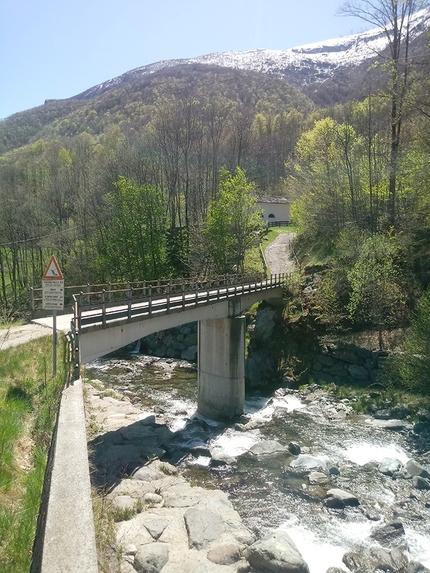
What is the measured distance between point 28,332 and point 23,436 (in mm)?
6964

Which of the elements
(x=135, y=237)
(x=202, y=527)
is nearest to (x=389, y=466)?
(x=202, y=527)

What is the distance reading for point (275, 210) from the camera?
66875 millimetres

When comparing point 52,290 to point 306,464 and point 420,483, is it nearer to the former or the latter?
point 306,464

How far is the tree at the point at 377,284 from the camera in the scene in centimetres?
2436

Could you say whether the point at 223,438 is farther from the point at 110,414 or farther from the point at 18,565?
the point at 18,565

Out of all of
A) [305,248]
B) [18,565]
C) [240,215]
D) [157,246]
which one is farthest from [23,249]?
[18,565]

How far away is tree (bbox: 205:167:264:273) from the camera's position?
121 feet

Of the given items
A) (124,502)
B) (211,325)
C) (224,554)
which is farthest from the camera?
(211,325)

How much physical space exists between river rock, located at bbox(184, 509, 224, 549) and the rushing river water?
1.83 m

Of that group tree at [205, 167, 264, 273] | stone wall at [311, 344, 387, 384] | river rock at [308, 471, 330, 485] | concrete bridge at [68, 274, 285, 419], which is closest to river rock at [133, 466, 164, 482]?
river rock at [308, 471, 330, 485]

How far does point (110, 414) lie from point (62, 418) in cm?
1089

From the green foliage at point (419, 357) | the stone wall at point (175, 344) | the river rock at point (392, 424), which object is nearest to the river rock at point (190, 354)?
the stone wall at point (175, 344)

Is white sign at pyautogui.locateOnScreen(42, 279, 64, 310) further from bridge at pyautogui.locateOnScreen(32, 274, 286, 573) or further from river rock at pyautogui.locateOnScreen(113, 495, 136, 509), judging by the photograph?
river rock at pyautogui.locateOnScreen(113, 495, 136, 509)

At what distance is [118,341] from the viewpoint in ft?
50.8
